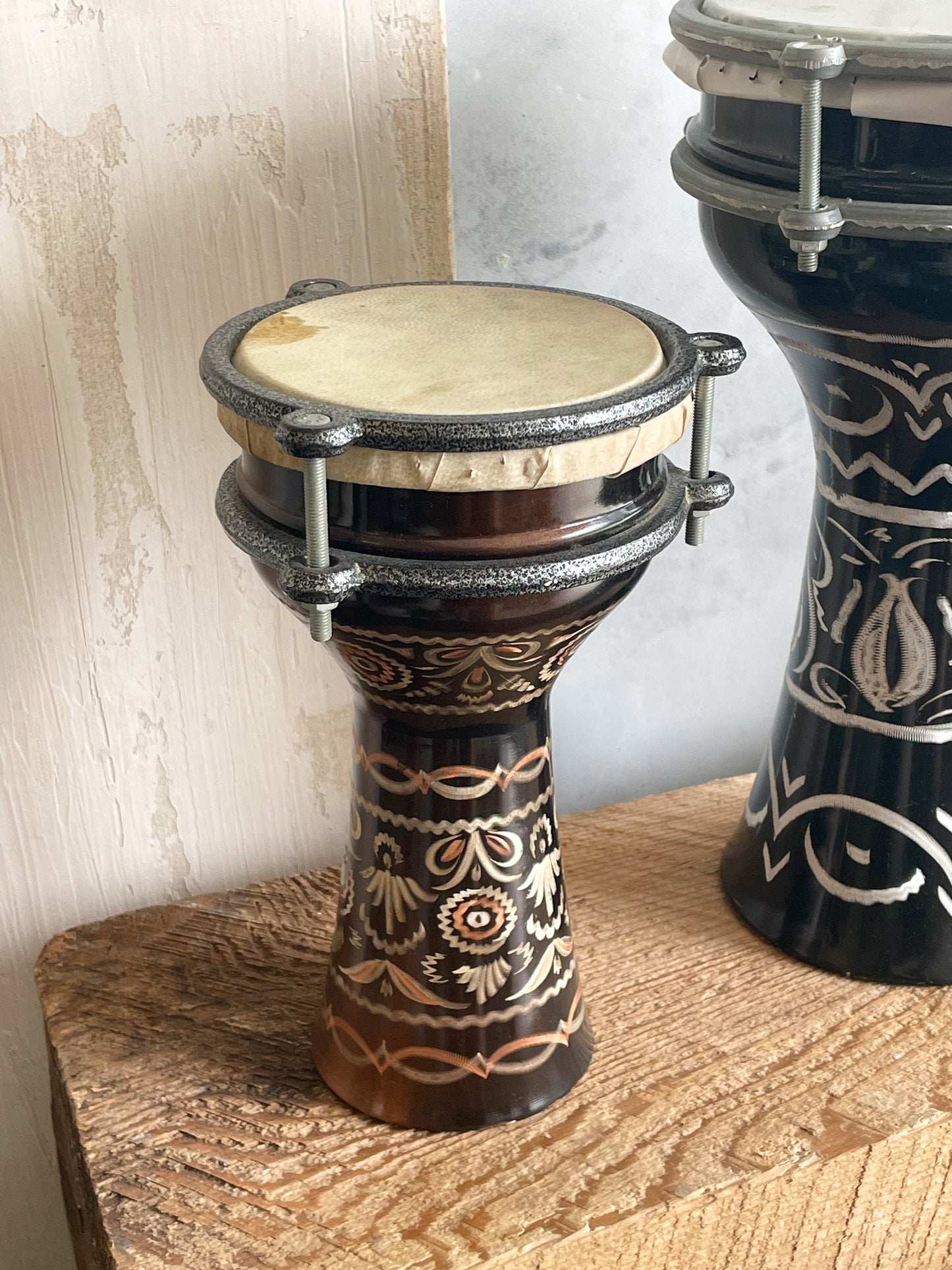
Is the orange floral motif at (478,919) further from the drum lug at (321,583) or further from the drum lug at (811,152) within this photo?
the drum lug at (811,152)

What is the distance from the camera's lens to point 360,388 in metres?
0.67

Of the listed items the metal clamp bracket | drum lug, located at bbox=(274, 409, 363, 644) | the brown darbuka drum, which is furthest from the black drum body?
drum lug, located at bbox=(274, 409, 363, 644)

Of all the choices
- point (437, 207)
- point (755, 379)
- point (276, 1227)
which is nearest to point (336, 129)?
point (437, 207)

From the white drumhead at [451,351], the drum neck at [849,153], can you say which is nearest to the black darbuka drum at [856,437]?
the drum neck at [849,153]

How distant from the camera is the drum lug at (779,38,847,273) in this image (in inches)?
26.1

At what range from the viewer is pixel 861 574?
0.91 metres

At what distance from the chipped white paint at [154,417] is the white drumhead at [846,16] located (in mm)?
255

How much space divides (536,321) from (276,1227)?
0.56 meters

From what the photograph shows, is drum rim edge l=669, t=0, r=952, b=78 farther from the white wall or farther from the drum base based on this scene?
the drum base

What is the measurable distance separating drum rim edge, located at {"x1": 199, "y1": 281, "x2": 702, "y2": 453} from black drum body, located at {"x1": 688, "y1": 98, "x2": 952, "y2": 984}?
0.14 meters

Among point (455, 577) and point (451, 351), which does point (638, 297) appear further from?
point (455, 577)

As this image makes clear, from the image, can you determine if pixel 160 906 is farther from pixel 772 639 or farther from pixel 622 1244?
pixel 772 639

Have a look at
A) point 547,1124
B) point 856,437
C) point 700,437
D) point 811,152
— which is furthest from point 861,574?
point 547,1124

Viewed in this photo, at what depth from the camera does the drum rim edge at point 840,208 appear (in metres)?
0.71
